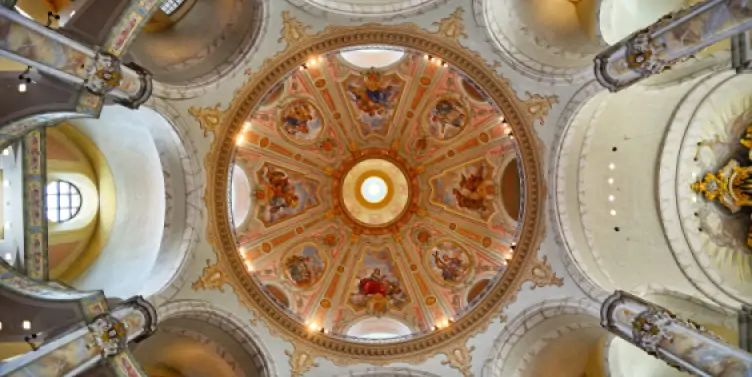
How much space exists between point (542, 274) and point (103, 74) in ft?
36.6

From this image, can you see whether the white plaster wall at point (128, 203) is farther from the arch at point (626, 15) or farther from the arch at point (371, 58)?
the arch at point (626, 15)

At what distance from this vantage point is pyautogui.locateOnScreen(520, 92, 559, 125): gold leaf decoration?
574 inches

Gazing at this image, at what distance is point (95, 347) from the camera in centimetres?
966

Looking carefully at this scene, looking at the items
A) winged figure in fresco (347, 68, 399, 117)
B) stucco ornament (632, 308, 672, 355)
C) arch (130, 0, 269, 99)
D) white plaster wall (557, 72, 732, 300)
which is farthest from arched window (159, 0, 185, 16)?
stucco ornament (632, 308, 672, 355)

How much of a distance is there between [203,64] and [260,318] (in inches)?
267

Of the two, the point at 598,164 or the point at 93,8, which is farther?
the point at 598,164

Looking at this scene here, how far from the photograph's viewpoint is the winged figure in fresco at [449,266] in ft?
62.5

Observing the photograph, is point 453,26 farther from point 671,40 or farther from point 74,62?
point 74,62

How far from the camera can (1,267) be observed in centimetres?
1077

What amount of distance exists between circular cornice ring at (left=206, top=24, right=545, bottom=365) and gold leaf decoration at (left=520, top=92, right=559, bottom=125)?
23 cm

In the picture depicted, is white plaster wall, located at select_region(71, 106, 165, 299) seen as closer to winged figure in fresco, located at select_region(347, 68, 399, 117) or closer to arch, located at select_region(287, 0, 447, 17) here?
arch, located at select_region(287, 0, 447, 17)

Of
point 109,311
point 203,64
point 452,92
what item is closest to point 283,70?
point 203,64

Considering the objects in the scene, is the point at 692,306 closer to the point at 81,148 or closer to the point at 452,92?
the point at 452,92

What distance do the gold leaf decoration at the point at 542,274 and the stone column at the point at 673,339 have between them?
9.82ft
